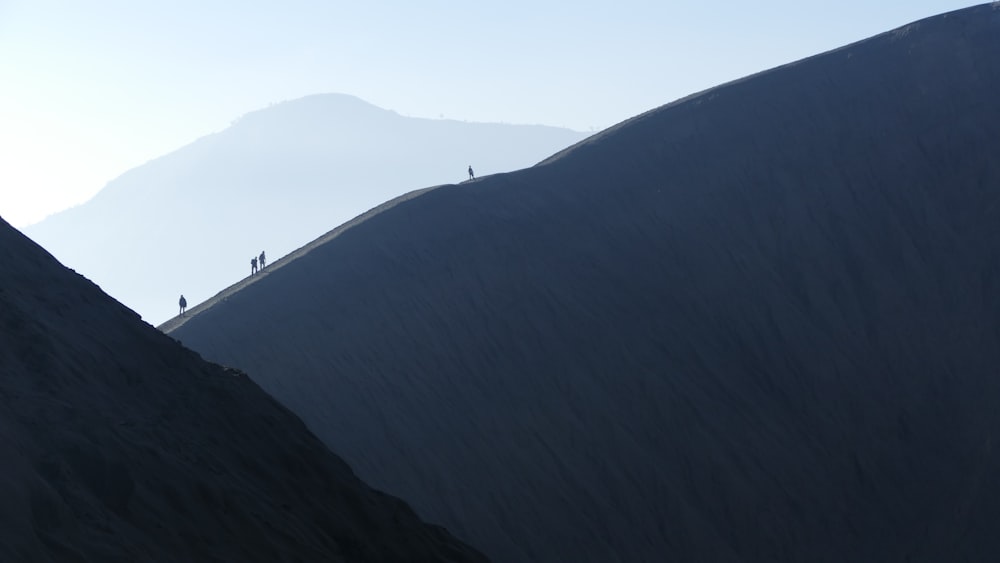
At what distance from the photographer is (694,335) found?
3769 cm

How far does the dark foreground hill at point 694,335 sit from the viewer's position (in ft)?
105

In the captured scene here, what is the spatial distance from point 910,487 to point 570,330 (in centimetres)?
1015

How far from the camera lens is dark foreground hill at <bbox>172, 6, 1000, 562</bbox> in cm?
3209

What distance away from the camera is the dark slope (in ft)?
36.4

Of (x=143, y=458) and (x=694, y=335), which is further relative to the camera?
(x=694, y=335)

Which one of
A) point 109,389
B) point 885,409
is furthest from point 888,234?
point 109,389

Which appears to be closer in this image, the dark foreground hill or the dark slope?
the dark slope

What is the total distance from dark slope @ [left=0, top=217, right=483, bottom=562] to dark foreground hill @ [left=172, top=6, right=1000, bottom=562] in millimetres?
13002

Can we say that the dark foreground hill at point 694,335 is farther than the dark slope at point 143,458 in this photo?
Yes

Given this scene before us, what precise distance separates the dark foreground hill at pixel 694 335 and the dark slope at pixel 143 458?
13.0 m

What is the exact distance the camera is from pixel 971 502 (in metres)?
33.3

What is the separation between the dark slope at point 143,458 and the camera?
36.4 ft

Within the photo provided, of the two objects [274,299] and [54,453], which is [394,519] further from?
[274,299]

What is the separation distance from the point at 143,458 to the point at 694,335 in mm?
26243
